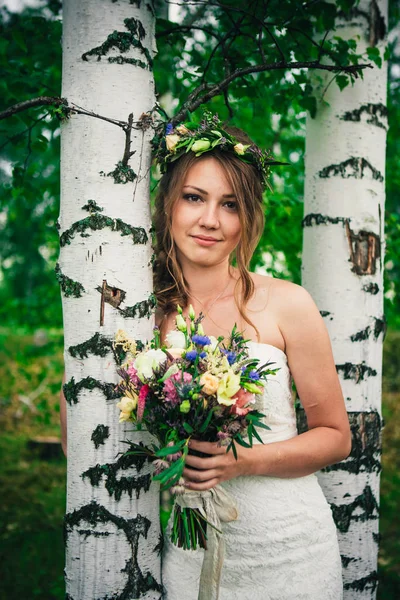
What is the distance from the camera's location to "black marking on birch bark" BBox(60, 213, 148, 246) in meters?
1.81

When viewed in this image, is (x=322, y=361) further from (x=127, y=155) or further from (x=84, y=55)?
(x=84, y=55)

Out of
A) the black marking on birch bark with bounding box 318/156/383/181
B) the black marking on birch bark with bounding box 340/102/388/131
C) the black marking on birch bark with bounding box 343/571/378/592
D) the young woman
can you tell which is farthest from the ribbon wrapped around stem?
the black marking on birch bark with bounding box 340/102/388/131

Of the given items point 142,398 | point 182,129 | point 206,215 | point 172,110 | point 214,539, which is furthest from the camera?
point 172,110

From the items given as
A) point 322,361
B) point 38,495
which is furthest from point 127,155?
point 38,495

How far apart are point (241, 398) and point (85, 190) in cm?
96

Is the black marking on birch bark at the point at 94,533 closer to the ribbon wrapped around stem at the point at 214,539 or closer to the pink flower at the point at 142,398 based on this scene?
the ribbon wrapped around stem at the point at 214,539

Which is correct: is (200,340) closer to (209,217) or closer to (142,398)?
(142,398)

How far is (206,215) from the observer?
218cm

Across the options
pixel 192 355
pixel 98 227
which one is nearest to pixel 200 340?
pixel 192 355

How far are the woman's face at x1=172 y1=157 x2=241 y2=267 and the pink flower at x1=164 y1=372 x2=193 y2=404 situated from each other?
81 cm

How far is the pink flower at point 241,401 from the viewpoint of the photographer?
64.3 inches

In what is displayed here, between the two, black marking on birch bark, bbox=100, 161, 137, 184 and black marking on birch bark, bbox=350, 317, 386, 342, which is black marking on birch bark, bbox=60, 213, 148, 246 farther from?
black marking on birch bark, bbox=350, 317, 386, 342

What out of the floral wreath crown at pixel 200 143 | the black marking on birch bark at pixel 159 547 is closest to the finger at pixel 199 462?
the black marking on birch bark at pixel 159 547

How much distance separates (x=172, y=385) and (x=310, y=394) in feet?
2.71
